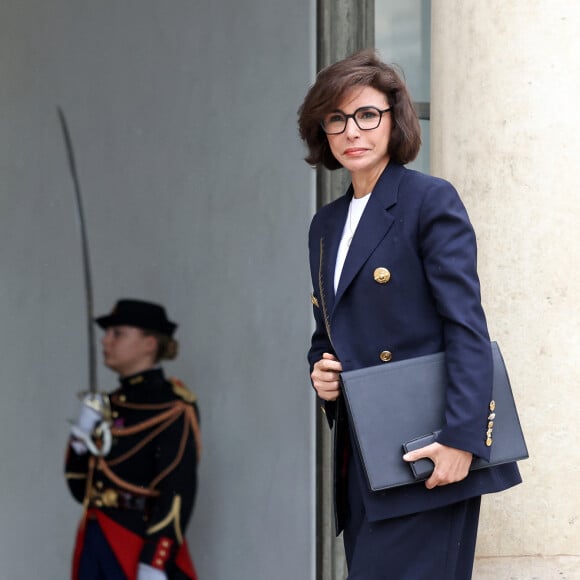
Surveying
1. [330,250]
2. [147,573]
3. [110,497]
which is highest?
[330,250]

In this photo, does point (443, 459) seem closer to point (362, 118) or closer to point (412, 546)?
point (412, 546)

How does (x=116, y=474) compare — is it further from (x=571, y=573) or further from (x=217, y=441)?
(x=571, y=573)

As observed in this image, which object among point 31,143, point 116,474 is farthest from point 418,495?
point 31,143

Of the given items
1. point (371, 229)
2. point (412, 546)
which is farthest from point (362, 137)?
point (412, 546)

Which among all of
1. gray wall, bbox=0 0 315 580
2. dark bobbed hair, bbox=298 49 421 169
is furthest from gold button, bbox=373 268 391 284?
gray wall, bbox=0 0 315 580

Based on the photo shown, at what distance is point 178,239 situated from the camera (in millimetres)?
5816

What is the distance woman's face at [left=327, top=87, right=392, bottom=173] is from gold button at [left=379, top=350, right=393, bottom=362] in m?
0.37

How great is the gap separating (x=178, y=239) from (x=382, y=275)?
338 centimetres

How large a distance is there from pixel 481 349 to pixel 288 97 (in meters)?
2.63

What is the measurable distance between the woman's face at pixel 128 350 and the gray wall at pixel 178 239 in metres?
0.20

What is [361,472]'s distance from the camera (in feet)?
8.21

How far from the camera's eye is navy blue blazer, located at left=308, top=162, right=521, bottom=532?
7.95 feet

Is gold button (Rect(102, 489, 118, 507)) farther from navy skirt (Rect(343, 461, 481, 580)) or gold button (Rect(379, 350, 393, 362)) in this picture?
gold button (Rect(379, 350, 393, 362))

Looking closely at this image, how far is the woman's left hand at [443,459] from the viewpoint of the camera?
2422 millimetres
